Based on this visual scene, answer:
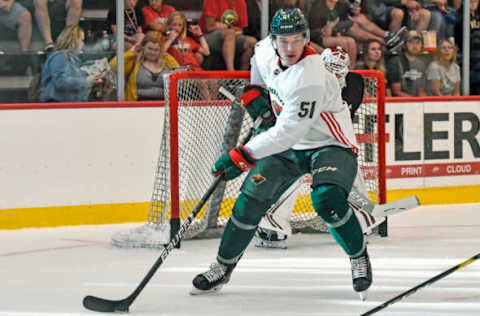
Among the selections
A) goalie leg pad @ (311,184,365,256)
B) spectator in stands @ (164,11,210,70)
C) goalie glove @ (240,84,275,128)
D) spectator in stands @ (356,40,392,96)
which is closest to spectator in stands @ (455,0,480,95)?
spectator in stands @ (356,40,392,96)

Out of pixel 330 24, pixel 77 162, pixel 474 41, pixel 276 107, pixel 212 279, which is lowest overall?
pixel 212 279

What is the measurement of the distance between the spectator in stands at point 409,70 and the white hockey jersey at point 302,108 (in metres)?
2.96

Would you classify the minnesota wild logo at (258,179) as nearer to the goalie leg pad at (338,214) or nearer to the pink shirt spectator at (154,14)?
the goalie leg pad at (338,214)

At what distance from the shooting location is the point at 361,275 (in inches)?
141

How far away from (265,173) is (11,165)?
218 cm

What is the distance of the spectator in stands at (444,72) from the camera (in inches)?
265

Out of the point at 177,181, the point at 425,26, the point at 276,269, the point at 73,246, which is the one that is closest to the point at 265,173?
the point at 276,269

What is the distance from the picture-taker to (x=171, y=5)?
19.4ft

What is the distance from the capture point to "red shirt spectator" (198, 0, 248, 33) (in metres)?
6.03

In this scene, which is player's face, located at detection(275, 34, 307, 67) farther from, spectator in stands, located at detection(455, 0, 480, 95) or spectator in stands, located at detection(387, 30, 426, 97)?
spectator in stands, located at detection(455, 0, 480, 95)

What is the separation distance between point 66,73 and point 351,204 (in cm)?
189

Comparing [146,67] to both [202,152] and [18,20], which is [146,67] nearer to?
[18,20]

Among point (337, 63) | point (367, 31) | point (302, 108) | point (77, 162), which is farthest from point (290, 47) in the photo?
point (367, 31)

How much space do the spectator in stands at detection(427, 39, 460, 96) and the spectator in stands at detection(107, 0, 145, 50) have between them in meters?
2.12
